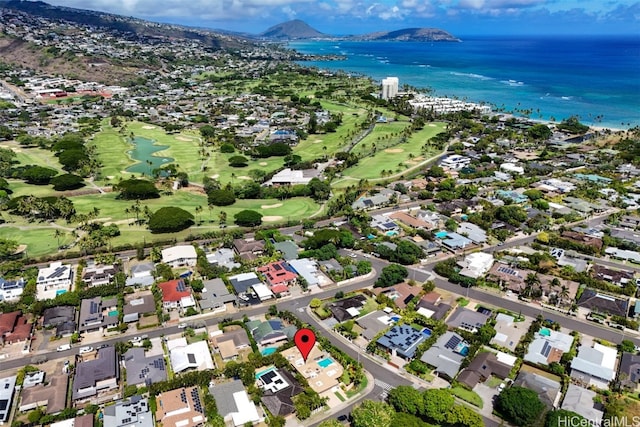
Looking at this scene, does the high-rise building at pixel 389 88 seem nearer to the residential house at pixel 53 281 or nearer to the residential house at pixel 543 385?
the residential house at pixel 53 281

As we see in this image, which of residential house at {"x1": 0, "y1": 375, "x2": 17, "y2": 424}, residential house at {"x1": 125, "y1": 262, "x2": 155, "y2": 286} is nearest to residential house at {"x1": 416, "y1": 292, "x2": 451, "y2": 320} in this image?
residential house at {"x1": 125, "y1": 262, "x2": 155, "y2": 286}

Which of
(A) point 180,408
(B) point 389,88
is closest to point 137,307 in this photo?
(A) point 180,408

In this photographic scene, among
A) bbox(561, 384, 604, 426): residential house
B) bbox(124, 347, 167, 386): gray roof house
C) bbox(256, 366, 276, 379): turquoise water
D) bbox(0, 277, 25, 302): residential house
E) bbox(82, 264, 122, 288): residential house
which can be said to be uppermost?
bbox(561, 384, 604, 426): residential house

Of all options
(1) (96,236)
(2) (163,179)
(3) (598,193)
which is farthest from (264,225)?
(3) (598,193)

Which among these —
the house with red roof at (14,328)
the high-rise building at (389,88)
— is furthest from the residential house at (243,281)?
the high-rise building at (389,88)

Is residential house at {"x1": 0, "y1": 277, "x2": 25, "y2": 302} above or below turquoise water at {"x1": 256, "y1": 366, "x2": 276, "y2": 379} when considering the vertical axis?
below

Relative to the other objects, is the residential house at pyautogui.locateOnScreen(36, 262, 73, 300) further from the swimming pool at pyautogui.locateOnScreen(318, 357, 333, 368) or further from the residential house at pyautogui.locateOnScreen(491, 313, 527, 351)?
the residential house at pyautogui.locateOnScreen(491, 313, 527, 351)
